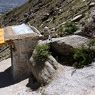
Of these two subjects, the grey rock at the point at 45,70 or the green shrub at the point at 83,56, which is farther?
the grey rock at the point at 45,70

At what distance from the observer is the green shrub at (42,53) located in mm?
22859

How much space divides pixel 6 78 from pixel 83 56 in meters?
7.85

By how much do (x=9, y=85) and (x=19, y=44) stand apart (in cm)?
290

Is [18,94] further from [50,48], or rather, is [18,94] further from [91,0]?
[91,0]

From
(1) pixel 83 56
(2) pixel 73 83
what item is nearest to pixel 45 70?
(1) pixel 83 56

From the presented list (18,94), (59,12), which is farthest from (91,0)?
(18,94)

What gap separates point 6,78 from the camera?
27125 millimetres

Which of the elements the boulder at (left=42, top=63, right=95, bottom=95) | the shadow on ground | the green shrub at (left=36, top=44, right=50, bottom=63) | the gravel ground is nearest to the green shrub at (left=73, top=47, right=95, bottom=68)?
the boulder at (left=42, top=63, right=95, bottom=95)

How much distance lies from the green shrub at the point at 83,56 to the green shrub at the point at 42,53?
1.97m

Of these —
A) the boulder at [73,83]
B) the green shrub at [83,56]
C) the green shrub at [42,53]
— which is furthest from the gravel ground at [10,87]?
the green shrub at [83,56]

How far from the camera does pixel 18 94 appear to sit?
2234cm

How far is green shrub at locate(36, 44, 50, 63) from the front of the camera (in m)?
22.9

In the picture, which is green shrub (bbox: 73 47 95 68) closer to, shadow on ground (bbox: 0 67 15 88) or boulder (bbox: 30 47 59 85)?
boulder (bbox: 30 47 59 85)

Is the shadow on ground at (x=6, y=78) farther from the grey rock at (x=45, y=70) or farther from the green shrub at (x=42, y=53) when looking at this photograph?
the green shrub at (x=42, y=53)
